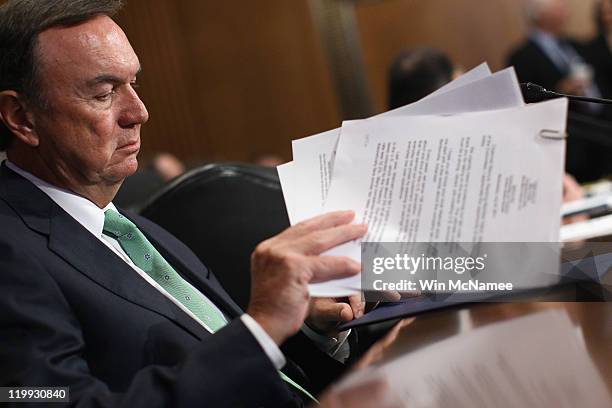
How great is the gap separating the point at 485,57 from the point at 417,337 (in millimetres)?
5443

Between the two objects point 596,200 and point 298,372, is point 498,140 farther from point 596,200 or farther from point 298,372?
point 596,200

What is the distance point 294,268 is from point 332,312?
1.55 feet

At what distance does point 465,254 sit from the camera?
121 centimetres

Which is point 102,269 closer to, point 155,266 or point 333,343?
point 155,266

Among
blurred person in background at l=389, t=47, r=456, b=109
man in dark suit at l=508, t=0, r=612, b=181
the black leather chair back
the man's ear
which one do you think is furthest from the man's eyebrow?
man in dark suit at l=508, t=0, r=612, b=181

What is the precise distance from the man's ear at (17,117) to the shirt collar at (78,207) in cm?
9

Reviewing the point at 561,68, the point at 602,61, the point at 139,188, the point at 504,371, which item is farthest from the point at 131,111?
the point at 602,61

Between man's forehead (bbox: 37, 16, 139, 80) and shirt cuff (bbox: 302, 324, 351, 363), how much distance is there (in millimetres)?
668

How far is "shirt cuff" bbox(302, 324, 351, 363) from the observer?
1767mm

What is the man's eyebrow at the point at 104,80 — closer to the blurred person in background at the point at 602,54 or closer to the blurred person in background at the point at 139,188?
the blurred person in background at the point at 139,188

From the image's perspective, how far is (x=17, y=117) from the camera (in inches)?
61.9

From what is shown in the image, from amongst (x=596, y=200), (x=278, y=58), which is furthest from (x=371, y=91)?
(x=596, y=200)

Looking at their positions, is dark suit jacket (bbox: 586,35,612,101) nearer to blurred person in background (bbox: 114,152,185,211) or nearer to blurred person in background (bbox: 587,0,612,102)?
blurred person in background (bbox: 587,0,612,102)

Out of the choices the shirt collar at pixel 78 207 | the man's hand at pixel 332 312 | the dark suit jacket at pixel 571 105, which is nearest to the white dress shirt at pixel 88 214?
the shirt collar at pixel 78 207
